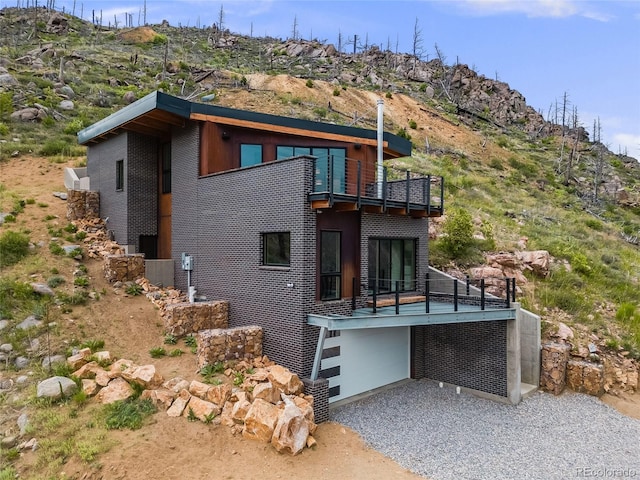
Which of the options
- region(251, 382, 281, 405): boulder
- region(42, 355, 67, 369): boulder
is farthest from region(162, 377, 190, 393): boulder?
region(42, 355, 67, 369): boulder

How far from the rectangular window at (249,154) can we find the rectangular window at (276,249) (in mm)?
3745

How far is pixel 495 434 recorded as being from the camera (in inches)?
404

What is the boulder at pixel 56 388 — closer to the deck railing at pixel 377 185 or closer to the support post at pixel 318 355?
the support post at pixel 318 355

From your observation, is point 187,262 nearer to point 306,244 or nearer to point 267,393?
point 306,244

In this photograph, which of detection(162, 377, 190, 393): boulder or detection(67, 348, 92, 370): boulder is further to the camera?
detection(67, 348, 92, 370): boulder

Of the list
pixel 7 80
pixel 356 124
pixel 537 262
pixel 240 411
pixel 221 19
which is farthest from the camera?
pixel 221 19

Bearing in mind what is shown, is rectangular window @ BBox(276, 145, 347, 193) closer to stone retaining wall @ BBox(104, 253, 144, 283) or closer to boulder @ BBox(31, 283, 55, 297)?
stone retaining wall @ BBox(104, 253, 144, 283)

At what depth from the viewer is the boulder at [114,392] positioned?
9.15 meters

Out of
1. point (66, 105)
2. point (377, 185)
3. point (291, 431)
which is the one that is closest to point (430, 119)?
point (66, 105)

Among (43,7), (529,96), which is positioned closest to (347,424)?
(529,96)

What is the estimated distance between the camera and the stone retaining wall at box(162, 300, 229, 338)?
1216 centimetres

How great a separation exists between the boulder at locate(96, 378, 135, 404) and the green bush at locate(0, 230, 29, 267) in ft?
25.8

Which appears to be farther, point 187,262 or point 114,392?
point 187,262

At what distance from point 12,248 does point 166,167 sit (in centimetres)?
594
